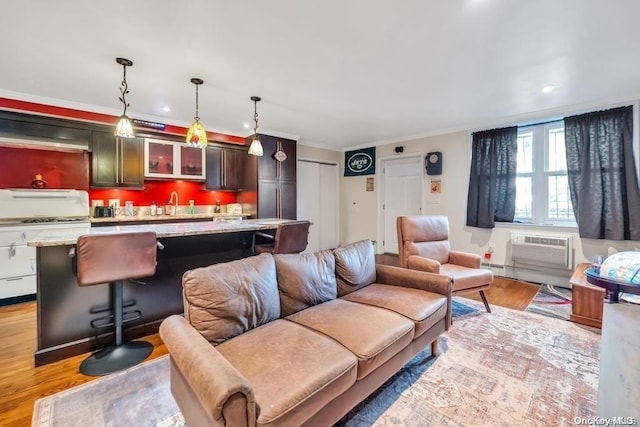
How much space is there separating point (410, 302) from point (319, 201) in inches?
173

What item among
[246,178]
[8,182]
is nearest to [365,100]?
[246,178]

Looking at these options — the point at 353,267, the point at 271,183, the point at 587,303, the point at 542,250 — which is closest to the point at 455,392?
the point at 353,267

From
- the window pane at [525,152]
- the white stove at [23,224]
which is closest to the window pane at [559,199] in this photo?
the window pane at [525,152]

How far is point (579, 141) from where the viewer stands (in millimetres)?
3582

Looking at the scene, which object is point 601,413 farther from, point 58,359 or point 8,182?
point 8,182

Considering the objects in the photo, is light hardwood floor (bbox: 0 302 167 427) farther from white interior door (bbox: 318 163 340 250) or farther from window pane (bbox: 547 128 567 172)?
window pane (bbox: 547 128 567 172)

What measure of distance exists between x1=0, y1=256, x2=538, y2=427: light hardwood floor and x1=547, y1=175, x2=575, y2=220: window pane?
4.95m

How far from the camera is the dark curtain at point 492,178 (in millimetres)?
4121

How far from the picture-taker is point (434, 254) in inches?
130

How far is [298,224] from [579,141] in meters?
3.76

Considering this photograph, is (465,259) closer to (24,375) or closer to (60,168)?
(24,375)

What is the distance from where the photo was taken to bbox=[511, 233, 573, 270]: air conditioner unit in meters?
3.66

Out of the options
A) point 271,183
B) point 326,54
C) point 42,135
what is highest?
point 326,54

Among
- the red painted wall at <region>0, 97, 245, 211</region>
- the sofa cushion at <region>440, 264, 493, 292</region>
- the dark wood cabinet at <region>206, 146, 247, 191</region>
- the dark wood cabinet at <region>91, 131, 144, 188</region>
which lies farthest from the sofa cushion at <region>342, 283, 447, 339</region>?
the red painted wall at <region>0, 97, 245, 211</region>
